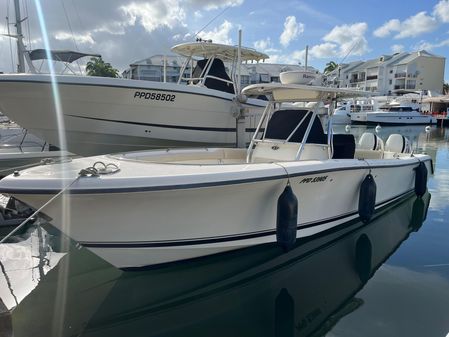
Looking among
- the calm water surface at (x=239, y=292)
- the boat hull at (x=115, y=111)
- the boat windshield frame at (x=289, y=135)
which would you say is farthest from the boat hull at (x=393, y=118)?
the calm water surface at (x=239, y=292)

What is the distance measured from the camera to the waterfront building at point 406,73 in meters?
65.2

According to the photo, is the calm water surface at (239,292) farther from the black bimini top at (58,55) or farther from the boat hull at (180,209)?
the black bimini top at (58,55)

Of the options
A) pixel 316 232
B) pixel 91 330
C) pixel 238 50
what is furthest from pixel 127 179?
pixel 238 50

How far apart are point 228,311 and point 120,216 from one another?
1.45 meters

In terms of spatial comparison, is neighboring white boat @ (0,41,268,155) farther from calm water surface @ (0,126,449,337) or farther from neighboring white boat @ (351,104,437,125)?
neighboring white boat @ (351,104,437,125)

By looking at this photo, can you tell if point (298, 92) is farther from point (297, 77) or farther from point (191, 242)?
point (191, 242)

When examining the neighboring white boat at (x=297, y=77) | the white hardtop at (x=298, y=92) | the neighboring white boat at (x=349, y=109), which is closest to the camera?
the white hardtop at (x=298, y=92)

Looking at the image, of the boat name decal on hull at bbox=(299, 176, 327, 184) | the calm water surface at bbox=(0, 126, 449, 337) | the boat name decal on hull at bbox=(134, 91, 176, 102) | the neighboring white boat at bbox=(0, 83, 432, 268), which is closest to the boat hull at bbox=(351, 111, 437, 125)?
the boat name decal on hull at bbox=(134, 91, 176, 102)

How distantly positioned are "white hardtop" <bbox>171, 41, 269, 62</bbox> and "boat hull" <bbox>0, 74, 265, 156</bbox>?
4.71 feet

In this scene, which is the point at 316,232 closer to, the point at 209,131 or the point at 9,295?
the point at 9,295

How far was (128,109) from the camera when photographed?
8078mm

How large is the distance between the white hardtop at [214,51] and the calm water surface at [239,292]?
237 inches

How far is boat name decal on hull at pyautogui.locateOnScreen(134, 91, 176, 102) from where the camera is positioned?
801 centimetres

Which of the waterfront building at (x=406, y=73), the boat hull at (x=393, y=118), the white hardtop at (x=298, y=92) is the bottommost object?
the white hardtop at (x=298, y=92)
